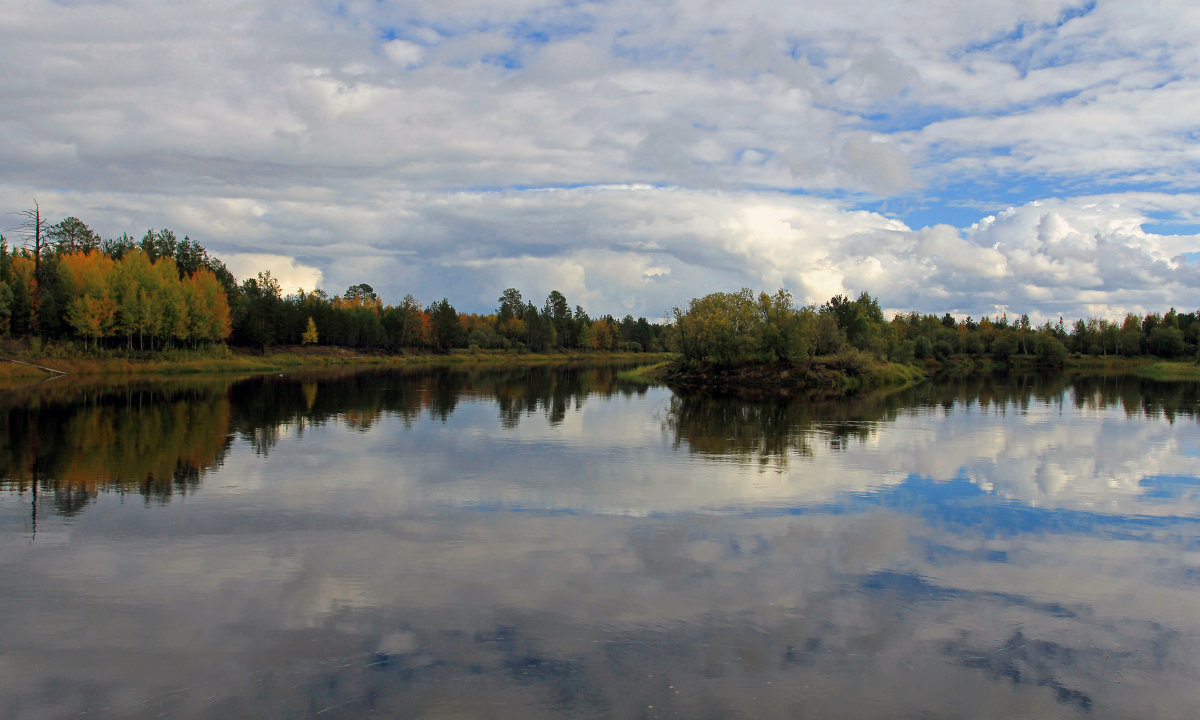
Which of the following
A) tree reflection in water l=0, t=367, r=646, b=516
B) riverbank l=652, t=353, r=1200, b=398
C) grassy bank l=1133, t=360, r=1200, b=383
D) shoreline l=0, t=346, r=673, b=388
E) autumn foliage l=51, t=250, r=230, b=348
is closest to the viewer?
tree reflection in water l=0, t=367, r=646, b=516

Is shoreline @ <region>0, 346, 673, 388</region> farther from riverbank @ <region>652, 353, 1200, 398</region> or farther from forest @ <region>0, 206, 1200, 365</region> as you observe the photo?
riverbank @ <region>652, 353, 1200, 398</region>

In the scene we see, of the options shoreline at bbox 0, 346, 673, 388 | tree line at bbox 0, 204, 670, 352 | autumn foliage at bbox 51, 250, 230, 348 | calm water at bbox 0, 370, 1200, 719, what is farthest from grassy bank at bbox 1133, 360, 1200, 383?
autumn foliage at bbox 51, 250, 230, 348

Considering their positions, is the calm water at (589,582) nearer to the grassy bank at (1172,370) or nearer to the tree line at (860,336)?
the tree line at (860,336)

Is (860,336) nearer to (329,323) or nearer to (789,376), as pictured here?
(789,376)

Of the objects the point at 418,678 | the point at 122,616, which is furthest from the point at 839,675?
the point at 122,616

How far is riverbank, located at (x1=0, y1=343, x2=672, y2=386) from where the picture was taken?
5785cm

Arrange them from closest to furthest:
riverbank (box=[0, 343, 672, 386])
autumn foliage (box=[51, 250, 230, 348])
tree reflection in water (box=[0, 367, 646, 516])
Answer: tree reflection in water (box=[0, 367, 646, 516]), riverbank (box=[0, 343, 672, 386]), autumn foliage (box=[51, 250, 230, 348])

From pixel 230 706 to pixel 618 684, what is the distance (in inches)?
158

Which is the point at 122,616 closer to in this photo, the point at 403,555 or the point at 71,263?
the point at 403,555

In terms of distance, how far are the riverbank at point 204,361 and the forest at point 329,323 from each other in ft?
8.26

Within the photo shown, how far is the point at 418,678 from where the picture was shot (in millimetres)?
8078

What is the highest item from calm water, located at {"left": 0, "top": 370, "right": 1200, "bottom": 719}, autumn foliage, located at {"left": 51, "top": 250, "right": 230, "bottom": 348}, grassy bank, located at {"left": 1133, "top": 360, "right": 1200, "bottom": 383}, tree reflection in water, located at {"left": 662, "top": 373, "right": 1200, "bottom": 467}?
autumn foliage, located at {"left": 51, "top": 250, "right": 230, "bottom": 348}

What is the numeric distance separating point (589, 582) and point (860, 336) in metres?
83.5

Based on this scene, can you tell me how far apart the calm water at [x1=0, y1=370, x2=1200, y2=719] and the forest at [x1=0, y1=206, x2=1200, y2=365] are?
4780 cm
